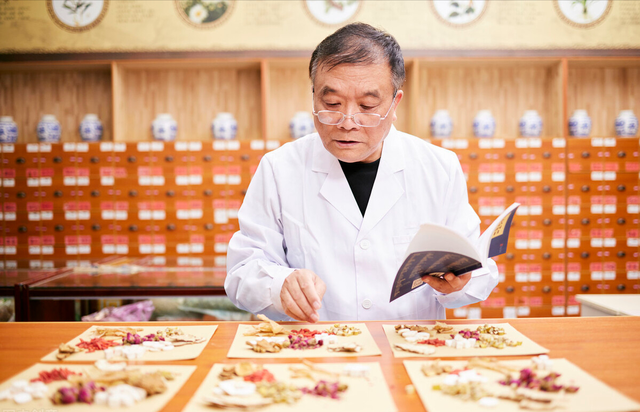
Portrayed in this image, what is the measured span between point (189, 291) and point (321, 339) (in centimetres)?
132

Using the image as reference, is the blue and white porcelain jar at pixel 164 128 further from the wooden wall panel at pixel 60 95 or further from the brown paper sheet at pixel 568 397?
the brown paper sheet at pixel 568 397

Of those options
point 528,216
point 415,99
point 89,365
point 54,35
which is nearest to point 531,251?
point 528,216

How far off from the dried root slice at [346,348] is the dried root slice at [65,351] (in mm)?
571

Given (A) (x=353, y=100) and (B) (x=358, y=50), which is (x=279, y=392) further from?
(B) (x=358, y=50)

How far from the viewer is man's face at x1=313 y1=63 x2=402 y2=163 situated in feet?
4.51

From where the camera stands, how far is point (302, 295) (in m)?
1.26

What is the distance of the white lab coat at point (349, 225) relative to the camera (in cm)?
153

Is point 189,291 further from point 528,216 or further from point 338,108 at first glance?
point 528,216

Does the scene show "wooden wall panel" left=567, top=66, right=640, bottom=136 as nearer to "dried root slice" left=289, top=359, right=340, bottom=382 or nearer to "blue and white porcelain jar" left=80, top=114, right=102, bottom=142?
"blue and white porcelain jar" left=80, top=114, right=102, bottom=142

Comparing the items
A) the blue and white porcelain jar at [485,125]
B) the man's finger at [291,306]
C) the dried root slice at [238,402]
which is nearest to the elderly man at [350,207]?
the man's finger at [291,306]

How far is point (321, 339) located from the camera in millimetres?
1154

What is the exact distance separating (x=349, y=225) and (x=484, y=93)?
3668 millimetres

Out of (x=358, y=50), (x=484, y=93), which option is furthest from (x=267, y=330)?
(x=484, y=93)

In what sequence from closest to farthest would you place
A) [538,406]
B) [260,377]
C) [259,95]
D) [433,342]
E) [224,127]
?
1. [538,406]
2. [260,377]
3. [433,342]
4. [224,127]
5. [259,95]
